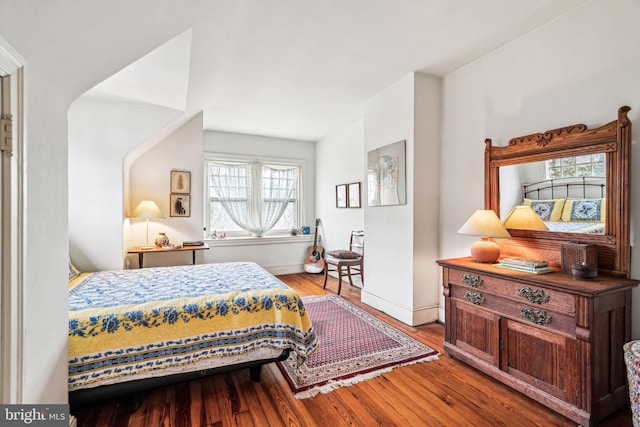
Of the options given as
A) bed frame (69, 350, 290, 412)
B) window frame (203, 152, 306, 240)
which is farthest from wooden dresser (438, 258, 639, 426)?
window frame (203, 152, 306, 240)

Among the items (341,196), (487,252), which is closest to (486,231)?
(487,252)

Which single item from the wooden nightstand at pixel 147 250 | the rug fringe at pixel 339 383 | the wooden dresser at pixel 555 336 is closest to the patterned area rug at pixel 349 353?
the rug fringe at pixel 339 383

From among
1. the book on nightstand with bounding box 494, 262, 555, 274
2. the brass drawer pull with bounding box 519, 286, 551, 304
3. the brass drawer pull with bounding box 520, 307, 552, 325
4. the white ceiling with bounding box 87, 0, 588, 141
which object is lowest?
the brass drawer pull with bounding box 520, 307, 552, 325

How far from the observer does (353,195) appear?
15.3 ft

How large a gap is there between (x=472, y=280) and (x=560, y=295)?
56 cm

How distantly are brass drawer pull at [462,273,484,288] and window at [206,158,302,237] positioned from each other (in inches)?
153

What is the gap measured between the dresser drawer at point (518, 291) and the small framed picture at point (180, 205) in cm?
345

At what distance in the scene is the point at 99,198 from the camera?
A: 3.18 metres

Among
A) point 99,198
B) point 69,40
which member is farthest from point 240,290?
point 99,198

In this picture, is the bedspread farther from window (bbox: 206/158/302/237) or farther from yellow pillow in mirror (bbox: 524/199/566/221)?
window (bbox: 206/158/302/237)

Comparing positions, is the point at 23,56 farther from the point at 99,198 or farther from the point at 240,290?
the point at 99,198

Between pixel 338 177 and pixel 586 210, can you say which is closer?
pixel 586 210

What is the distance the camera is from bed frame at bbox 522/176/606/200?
194cm

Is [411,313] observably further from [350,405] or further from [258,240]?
[258,240]
